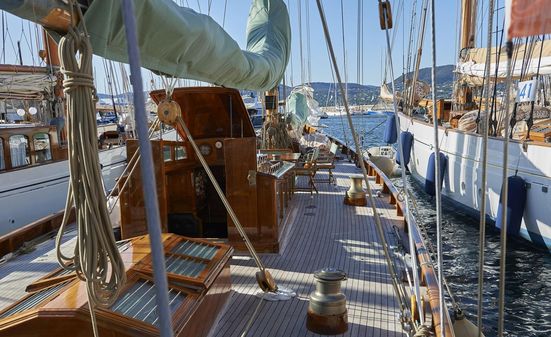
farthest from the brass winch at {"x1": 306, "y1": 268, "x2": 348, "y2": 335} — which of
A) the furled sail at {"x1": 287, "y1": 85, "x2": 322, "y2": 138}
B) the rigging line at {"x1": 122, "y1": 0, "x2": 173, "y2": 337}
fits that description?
the furled sail at {"x1": 287, "y1": 85, "x2": 322, "y2": 138}

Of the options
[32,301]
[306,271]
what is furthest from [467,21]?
[32,301]

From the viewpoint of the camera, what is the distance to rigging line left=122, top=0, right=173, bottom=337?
131 cm

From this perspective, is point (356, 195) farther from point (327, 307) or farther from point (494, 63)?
point (494, 63)

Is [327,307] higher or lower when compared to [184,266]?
lower

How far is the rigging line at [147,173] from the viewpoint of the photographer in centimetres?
131

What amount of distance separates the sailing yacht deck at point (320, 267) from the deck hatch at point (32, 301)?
1317 millimetres

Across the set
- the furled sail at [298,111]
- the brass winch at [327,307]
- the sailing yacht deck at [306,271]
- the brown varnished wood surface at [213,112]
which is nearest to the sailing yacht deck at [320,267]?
the sailing yacht deck at [306,271]

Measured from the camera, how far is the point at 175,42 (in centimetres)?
284

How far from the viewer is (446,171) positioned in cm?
1488

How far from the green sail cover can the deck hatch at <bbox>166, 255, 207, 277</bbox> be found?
1.50m

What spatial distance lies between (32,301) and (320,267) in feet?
10.7

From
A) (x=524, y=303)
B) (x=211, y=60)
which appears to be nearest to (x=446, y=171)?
(x=524, y=303)

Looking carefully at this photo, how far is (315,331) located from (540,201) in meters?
7.99

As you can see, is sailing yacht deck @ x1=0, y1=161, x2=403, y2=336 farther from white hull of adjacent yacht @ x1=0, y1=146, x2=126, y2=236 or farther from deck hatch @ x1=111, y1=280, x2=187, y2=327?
white hull of adjacent yacht @ x1=0, y1=146, x2=126, y2=236
